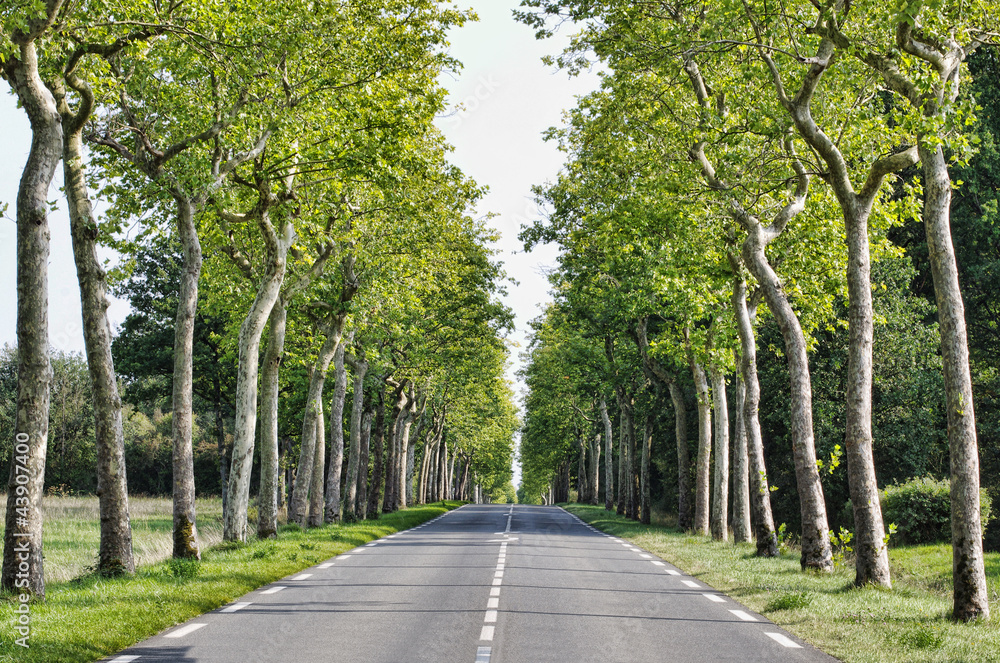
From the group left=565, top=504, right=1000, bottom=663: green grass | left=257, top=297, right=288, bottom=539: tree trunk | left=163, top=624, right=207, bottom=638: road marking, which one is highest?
left=257, top=297, right=288, bottom=539: tree trunk

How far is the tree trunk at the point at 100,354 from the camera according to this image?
1134cm

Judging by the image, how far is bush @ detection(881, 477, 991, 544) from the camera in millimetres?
21797

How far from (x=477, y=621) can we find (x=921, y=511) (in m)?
17.3

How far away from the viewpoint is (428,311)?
104 ft

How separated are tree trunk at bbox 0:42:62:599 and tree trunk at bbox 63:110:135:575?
1778 mm

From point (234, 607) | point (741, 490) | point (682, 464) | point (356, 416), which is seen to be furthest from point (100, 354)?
point (682, 464)

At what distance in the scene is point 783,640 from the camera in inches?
318

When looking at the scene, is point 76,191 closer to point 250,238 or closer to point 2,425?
point 250,238

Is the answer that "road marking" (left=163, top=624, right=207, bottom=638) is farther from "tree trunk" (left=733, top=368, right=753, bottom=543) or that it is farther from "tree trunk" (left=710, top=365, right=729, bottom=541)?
"tree trunk" (left=710, top=365, right=729, bottom=541)

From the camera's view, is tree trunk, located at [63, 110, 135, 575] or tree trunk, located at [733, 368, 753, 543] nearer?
tree trunk, located at [63, 110, 135, 575]

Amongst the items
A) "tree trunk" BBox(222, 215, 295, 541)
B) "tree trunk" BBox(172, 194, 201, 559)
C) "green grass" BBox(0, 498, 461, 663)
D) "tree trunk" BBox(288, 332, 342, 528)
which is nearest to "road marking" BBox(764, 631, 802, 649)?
"green grass" BBox(0, 498, 461, 663)

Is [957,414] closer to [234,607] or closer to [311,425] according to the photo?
[234,607]

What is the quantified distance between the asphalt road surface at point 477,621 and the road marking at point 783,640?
11mm

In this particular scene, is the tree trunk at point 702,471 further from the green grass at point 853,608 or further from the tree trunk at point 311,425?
the tree trunk at point 311,425
